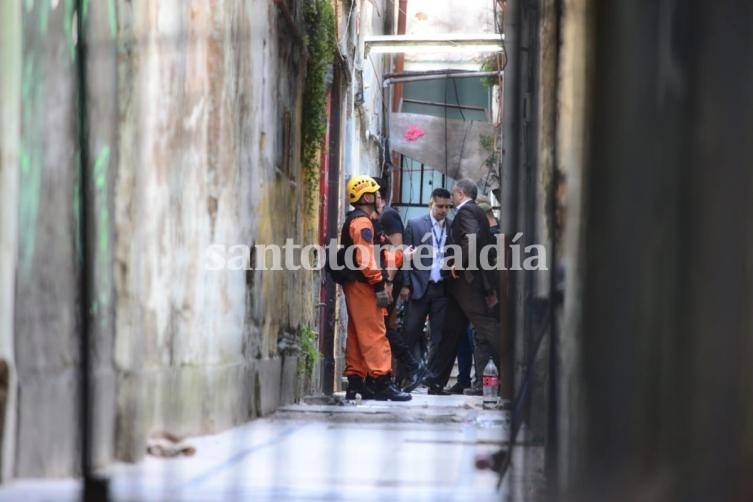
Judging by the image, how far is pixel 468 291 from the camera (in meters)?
9.78

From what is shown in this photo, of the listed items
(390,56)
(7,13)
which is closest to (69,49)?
(7,13)

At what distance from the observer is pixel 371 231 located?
8.80 meters

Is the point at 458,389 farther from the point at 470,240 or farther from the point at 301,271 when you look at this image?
the point at 301,271

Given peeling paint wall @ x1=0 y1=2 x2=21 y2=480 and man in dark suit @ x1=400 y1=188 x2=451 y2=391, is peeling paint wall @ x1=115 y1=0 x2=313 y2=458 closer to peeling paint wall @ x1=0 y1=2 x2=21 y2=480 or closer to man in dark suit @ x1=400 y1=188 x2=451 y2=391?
peeling paint wall @ x1=0 y1=2 x2=21 y2=480

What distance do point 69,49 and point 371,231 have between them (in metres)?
4.68

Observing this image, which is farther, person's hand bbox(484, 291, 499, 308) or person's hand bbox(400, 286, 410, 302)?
person's hand bbox(400, 286, 410, 302)

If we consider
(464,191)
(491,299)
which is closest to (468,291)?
(491,299)

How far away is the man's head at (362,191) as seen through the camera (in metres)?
8.91

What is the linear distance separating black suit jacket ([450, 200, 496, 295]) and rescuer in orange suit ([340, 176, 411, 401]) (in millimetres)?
937

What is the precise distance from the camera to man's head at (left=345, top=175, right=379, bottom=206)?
29.2 feet

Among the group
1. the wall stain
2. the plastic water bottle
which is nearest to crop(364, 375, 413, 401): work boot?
the plastic water bottle

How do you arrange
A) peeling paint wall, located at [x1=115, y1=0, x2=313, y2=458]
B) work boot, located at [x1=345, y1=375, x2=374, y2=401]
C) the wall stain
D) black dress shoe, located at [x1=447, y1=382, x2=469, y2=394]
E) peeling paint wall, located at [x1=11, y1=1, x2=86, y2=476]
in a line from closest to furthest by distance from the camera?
1. peeling paint wall, located at [x1=11, y1=1, x2=86, y2=476]
2. the wall stain
3. peeling paint wall, located at [x1=115, y1=0, x2=313, y2=458]
4. work boot, located at [x1=345, y1=375, x2=374, y2=401]
5. black dress shoe, located at [x1=447, y1=382, x2=469, y2=394]

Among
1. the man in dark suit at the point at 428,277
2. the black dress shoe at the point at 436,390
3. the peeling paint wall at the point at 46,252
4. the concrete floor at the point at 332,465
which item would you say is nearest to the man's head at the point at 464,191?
the man in dark suit at the point at 428,277

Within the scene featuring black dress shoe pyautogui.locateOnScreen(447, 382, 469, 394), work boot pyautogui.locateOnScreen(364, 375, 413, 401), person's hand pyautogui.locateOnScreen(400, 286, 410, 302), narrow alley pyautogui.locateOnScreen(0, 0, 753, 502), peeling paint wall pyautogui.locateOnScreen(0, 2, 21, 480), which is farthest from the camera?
black dress shoe pyautogui.locateOnScreen(447, 382, 469, 394)
